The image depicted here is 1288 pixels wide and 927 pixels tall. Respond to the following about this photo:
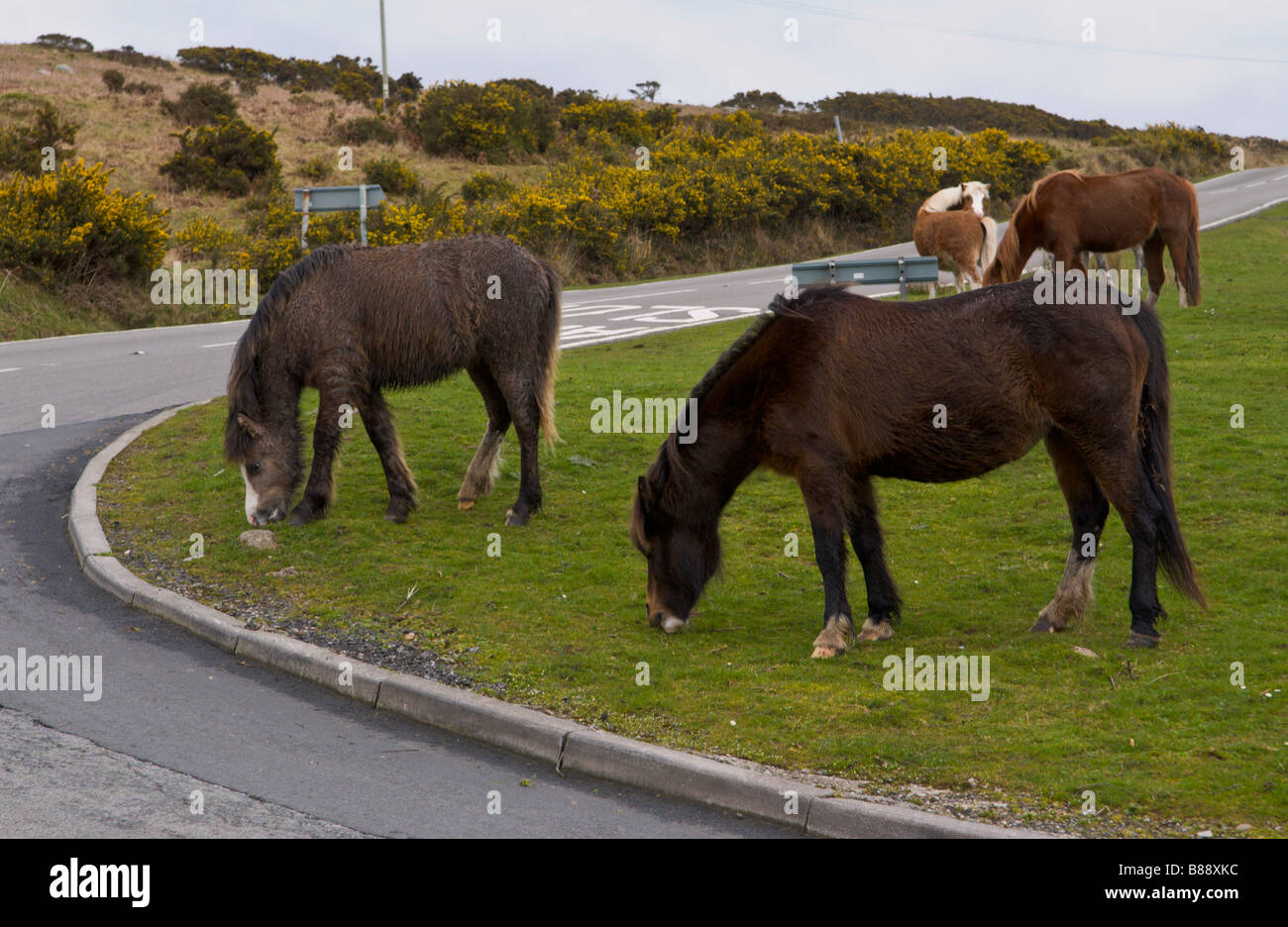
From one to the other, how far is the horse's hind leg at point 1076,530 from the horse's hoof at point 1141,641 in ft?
1.28

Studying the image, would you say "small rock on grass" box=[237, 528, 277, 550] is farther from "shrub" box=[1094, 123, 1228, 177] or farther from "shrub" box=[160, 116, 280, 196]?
"shrub" box=[1094, 123, 1228, 177]

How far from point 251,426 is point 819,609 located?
4310 mm

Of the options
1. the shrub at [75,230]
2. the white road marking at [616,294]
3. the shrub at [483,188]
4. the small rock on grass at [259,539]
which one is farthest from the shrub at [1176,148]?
the small rock on grass at [259,539]

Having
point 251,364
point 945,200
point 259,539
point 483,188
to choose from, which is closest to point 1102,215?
point 945,200

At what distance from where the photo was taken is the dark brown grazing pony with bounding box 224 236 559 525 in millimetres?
8852

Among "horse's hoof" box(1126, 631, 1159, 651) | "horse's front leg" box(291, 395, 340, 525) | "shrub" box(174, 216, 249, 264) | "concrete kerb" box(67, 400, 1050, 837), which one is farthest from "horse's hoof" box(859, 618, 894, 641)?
"shrub" box(174, 216, 249, 264)

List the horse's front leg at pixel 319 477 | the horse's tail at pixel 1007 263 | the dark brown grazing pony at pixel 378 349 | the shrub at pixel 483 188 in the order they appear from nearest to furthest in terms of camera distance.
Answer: the dark brown grazing pony at pixel 378 349 → the horse's front leg at pixel 319 477 → the horse's tail at pixel 1007 263 → the shrub at pixel 483 188

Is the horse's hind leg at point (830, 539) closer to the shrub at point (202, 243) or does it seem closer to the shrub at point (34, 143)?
the shrub at point (202, 243)

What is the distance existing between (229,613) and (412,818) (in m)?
3.10

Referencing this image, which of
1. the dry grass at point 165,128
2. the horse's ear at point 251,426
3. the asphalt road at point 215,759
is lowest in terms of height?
the asphalt road at point 215,759

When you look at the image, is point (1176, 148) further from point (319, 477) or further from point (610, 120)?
point (319, 477)

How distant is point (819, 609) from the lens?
24.3 feet

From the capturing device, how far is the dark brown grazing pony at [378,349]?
348 inches

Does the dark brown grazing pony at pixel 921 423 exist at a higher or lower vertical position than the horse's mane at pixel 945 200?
lower
